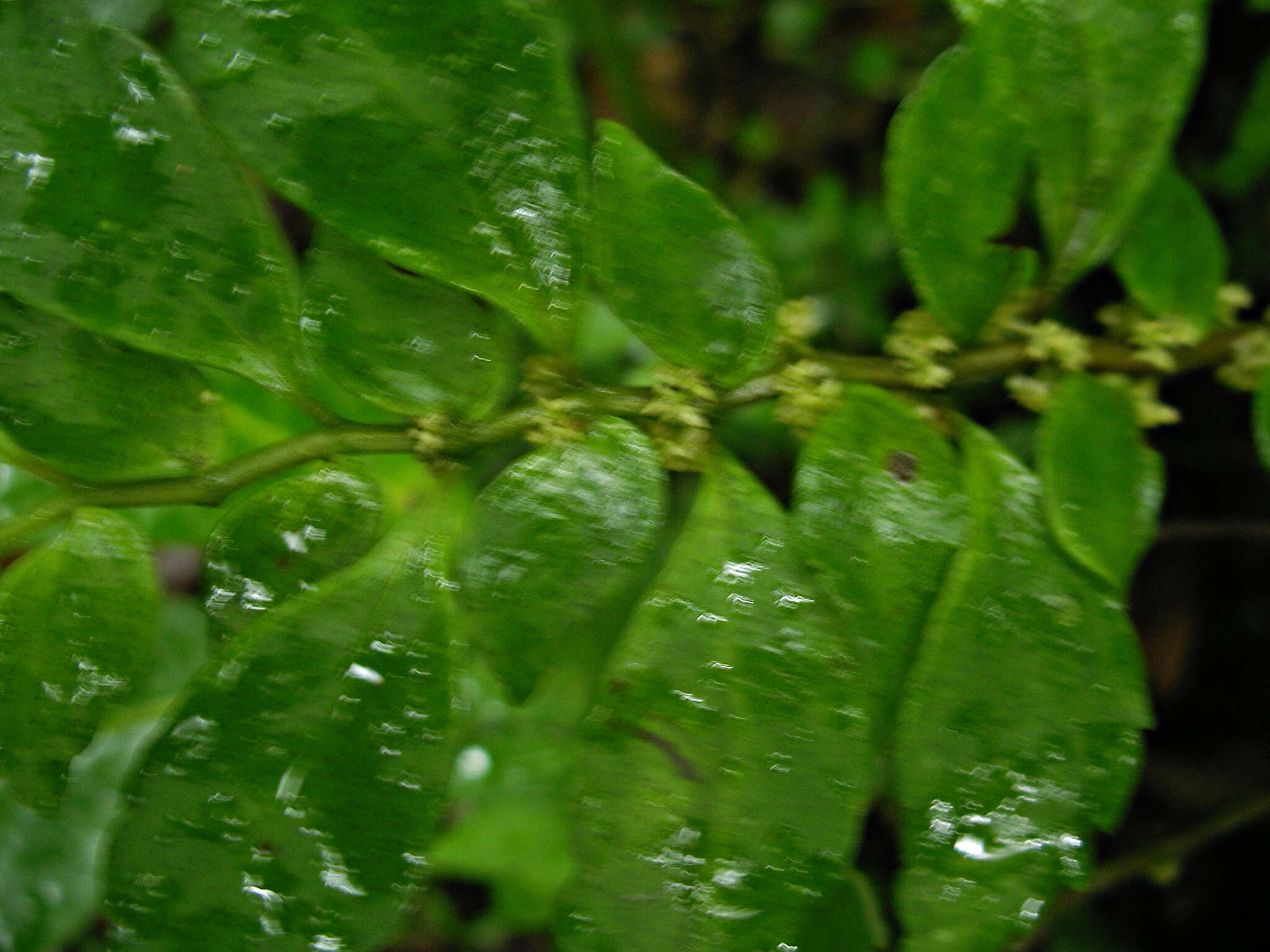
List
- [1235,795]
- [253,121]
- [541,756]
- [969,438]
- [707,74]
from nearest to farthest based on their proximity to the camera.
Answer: [253,121] < [969,438] < [1235,795] < [541,756] < [707,74]

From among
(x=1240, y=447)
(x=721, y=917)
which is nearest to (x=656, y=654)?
(x=721, y=917)

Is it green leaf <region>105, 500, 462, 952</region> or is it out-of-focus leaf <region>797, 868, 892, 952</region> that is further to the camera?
out-of-focus leaf <region>797, 868, 892, 952</region>

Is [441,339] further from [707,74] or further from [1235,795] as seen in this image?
[707,74]

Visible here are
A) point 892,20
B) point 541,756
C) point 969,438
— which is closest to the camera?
point 969,438

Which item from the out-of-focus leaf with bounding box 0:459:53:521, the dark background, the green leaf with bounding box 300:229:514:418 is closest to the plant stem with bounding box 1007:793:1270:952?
the dark background

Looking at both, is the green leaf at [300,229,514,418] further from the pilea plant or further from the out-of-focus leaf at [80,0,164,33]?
the out-of-focus leaf at [80,0,164,33]

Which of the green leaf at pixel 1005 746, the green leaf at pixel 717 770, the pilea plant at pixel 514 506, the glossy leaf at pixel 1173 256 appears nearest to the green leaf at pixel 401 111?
the pilea plant at pixel 514 506

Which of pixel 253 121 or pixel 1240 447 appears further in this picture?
pixel 1240 447
